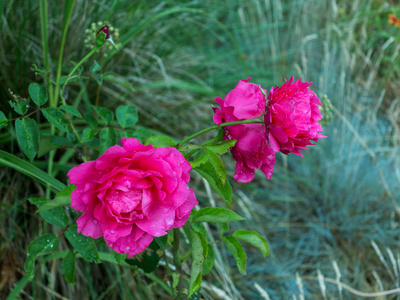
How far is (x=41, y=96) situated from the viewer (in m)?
0.72

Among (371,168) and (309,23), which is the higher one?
(309,23)

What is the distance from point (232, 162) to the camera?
167 centimetres

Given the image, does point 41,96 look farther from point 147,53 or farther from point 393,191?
point 393,191

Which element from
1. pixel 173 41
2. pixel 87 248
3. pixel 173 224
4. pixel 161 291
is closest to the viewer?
pixel 173 224

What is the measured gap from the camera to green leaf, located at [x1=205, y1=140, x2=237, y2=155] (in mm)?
572

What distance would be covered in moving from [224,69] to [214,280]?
3.52ft

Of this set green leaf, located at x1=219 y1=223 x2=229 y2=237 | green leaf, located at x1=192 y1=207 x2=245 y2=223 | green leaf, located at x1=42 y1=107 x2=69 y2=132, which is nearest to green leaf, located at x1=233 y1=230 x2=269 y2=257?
green leaf, located at x1=219 y1=223 x2=229 y2=237

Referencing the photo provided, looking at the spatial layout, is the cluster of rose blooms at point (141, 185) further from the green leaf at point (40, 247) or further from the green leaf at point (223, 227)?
the green leaf at point (223, 227)

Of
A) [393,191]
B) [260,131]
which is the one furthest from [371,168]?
[260,131]

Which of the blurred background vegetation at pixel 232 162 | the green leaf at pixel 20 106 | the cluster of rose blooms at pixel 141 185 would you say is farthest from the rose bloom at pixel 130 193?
the blurred background vegetation at pixel 232 162

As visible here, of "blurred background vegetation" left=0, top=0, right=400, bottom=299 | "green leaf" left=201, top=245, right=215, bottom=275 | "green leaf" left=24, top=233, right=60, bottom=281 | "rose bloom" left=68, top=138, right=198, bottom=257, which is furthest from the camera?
"blurred background vegetation" left=0, top=0, right=400, bottom=299

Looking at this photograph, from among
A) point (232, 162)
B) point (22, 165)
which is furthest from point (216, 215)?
point (232, 162)

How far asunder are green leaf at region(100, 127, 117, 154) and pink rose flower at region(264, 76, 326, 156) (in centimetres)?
35

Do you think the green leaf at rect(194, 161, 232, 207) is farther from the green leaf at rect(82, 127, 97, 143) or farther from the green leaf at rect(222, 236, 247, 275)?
the green leaf at rect(82, 127, 97, 143)
